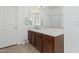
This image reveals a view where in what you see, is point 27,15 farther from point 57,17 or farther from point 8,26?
point 57,17

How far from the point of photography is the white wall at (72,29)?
1.38 meters

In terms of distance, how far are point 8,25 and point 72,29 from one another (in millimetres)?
4282

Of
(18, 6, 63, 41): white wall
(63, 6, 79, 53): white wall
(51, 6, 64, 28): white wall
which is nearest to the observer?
(63, 6, 79, 53): white wall

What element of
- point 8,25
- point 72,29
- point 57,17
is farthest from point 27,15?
point 72,29

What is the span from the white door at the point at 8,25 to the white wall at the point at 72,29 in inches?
158

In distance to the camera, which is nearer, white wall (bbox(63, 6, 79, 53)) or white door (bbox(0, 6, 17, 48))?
white wall (bbox(63, 6, 79, 53))

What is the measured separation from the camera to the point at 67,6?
1479mm

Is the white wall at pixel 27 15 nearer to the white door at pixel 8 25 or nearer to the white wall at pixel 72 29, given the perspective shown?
the white door at pixel 8 25

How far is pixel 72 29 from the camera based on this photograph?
56.2 inches

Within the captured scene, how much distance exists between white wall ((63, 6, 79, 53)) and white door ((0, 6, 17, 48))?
Answer: 4.01 meters

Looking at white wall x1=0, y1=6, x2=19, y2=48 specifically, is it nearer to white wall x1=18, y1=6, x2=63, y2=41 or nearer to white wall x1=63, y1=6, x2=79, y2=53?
white wall x1=18, y1=6, x2=63, y2=41

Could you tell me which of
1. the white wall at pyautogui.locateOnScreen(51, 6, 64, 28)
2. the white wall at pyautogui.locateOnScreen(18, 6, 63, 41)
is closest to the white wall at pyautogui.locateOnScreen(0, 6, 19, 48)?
the white wall at pyautogui.locateOnScreen(18, 6, 63, 41)

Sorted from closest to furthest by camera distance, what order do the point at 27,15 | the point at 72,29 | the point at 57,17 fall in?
the point at 72,29 < the point at 57,17 < the point at 27,15

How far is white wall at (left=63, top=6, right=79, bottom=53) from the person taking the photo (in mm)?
1380
